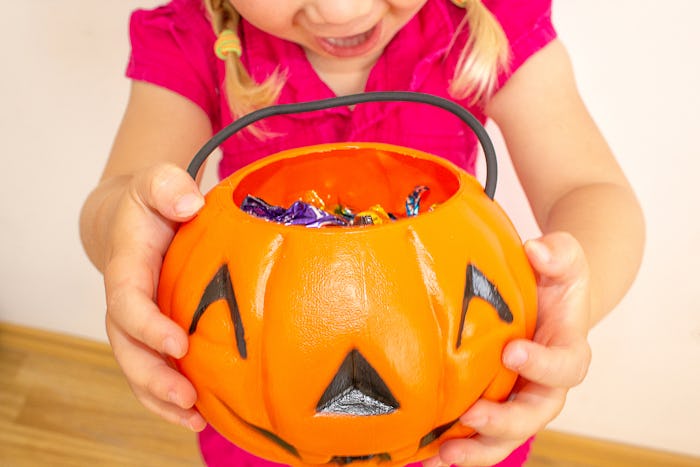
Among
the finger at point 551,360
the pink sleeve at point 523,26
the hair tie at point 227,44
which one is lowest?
the hair tie at point 227,44

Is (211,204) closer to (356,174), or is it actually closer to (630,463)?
(356,174)

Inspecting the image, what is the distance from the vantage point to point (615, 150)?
1031 millimetres

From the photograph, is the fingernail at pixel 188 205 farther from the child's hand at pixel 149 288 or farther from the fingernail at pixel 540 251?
the fingernail at pixel 540 251

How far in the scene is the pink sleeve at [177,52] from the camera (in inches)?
31.0

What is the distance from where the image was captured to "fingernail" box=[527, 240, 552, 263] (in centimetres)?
46

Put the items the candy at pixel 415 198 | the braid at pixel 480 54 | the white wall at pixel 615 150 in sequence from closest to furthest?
the candy at pixel 415 198 < the braid at pixel 480 54 < the white wall at pixel 615 150

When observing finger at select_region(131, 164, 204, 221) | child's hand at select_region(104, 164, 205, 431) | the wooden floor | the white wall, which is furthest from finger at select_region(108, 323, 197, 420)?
the wooden floor

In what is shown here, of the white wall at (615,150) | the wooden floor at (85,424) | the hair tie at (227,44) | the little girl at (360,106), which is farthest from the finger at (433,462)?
the wooden floor at (85,424)

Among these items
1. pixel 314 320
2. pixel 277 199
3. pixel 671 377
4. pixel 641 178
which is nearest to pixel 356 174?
pixel 277 199

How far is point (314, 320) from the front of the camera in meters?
0.39

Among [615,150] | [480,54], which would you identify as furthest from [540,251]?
[615,150]

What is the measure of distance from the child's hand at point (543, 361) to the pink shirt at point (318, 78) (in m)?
0.31

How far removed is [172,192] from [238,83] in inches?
12.5

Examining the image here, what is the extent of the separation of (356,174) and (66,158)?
877mm
